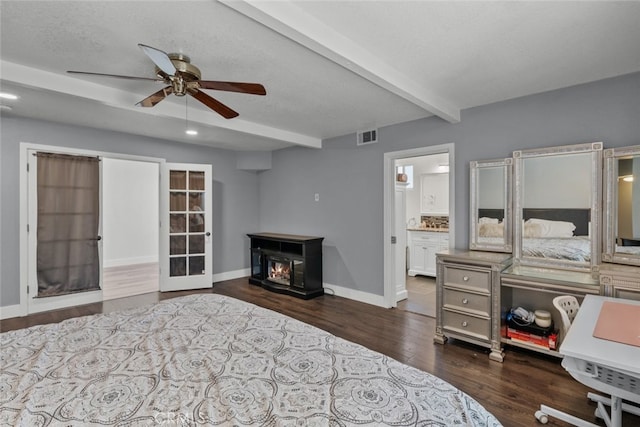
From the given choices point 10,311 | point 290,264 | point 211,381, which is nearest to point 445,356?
point 211,381

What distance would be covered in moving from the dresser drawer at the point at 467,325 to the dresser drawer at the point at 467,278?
0.97 ft

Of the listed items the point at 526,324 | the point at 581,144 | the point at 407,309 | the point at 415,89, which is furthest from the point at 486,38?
the point at 407,309

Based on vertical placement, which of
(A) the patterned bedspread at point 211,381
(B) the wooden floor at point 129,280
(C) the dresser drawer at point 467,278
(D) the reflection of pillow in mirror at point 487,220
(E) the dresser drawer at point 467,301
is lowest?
(B) the wooden floor at point 129,280

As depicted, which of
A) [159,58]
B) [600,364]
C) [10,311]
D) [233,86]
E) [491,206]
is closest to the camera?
[600,364]

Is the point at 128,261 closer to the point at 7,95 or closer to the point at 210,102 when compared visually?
the point at 7,95

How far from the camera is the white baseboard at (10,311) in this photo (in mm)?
3713

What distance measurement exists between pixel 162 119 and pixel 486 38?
3.49m

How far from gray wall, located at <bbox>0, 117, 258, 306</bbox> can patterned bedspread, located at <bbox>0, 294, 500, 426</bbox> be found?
9.74 feet

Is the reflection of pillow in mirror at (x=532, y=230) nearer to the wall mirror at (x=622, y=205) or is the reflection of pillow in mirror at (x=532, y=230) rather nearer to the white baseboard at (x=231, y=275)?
the wall mirror at (x=622, y=205)

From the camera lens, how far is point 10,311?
3764mm

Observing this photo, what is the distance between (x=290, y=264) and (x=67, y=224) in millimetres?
3142

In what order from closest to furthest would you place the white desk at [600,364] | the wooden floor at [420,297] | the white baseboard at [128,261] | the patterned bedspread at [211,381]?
the patterned bedspread at [211,381], the white desk at [600,364], the wooden floor at [420,297], the white baseboard at [128,261]

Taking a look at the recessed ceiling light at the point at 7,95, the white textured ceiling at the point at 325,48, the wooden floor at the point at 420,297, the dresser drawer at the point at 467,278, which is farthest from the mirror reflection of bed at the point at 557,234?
the recessed ceiling light at the point at 7,95

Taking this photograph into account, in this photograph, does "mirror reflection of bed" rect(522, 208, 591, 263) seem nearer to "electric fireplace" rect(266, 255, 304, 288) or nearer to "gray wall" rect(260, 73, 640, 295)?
"gray wall" rect(260, 73, 640, 295)
